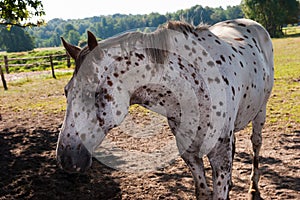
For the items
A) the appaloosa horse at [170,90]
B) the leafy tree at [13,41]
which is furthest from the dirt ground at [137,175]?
the leafy tree at [13,41]

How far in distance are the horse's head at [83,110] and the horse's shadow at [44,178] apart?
2.06 meters

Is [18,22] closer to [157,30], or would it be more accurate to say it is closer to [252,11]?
[157,30]

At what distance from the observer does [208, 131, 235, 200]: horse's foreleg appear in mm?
2455

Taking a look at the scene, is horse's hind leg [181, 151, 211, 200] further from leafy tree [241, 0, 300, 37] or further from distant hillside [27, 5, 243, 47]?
leafy tree [241, 0, 300, 37]

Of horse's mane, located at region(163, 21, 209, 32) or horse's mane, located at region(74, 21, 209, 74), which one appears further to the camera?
horse's mane, located at region(163, 21, 209, 32)

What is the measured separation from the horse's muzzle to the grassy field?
16.7ft

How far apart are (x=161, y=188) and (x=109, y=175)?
90 centimetres

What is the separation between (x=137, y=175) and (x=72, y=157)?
2597 millimetres

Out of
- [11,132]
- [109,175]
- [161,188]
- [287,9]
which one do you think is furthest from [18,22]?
[287,9]

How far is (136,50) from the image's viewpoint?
Result: 2023mm

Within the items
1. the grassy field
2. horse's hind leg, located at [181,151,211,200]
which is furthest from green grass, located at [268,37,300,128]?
horse's hind leg, located at [181,151,211,200]

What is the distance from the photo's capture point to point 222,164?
2498 mm

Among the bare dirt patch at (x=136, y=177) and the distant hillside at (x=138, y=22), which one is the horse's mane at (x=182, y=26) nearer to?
the distant hillside at (x=138, y=22)

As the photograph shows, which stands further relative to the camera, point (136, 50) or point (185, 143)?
point (185, 143)
